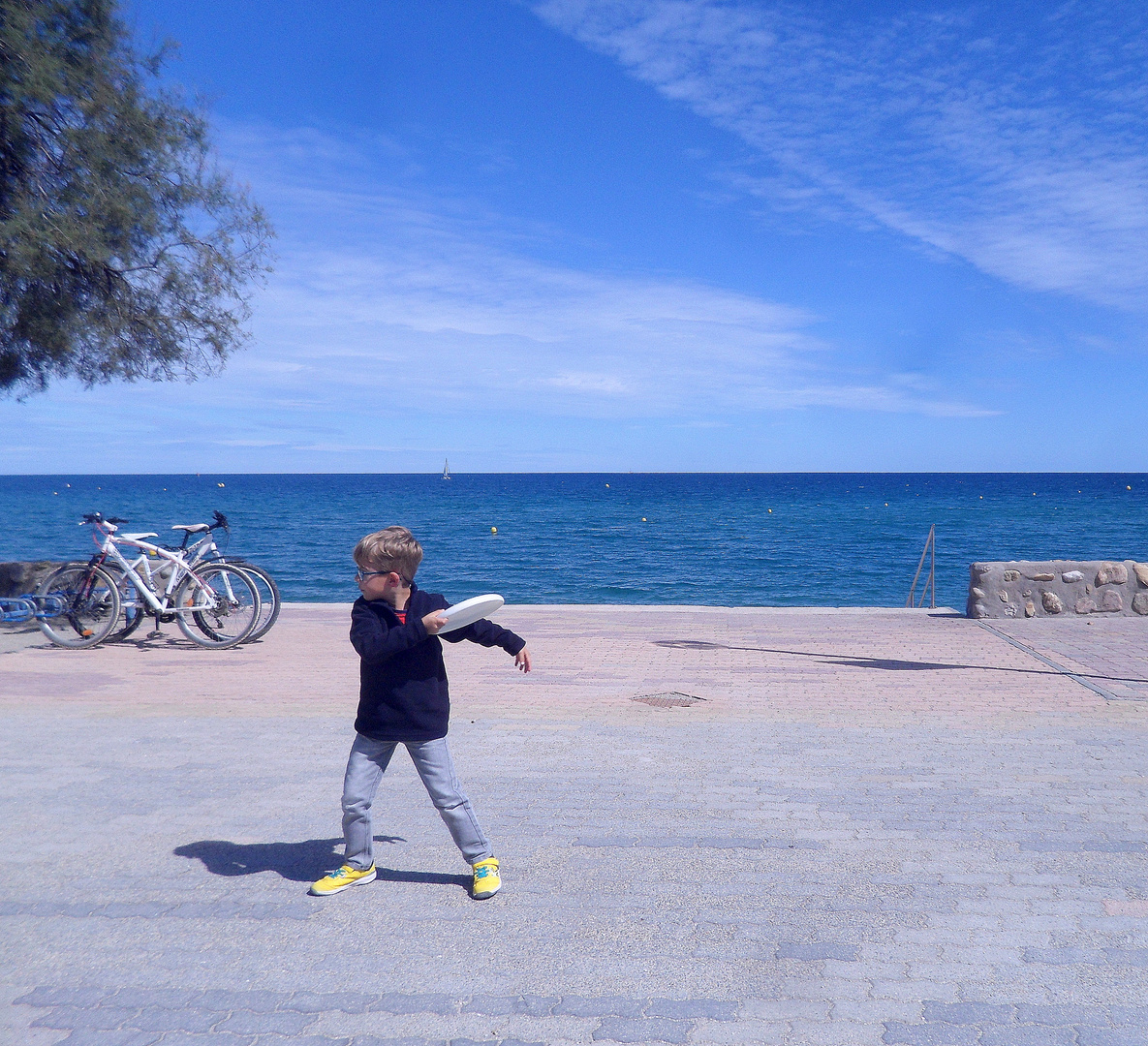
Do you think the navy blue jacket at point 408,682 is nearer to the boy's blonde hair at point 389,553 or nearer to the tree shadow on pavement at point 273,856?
the boy's blonde hair at point 389,553

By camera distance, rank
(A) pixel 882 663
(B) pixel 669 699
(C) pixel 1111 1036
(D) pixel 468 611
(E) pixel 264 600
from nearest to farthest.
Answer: (C) pixel 1111 1036 → (D) pixel 468 611 → (B) pixel 669 699 → (A) pixel 882 663 → (E) pixel 264 600

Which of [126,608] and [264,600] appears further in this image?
[264,600]

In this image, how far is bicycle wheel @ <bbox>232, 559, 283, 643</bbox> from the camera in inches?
400

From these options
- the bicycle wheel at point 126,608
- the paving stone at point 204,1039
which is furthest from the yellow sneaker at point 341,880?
the bicycle wheel at point 126,608

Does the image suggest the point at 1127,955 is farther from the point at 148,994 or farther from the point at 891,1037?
the point at 148,994

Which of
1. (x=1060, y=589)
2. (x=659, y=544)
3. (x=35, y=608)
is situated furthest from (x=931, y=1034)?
(x=659, y=544)

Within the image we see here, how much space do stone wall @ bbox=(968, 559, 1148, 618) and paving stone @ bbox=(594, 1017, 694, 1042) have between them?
10.2 metres

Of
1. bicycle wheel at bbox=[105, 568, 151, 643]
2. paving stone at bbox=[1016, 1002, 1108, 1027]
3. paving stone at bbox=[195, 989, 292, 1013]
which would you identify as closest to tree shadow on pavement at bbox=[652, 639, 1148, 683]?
bicycle wheel at bbox=[105, 568, 151, 643]

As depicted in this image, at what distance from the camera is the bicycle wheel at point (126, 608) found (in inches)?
393

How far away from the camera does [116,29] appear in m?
11.8

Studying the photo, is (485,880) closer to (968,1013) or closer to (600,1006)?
(600,1006)

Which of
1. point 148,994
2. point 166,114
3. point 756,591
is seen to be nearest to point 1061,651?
point 148,994

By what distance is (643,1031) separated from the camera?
2.95m

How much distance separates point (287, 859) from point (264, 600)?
20.6 ft
